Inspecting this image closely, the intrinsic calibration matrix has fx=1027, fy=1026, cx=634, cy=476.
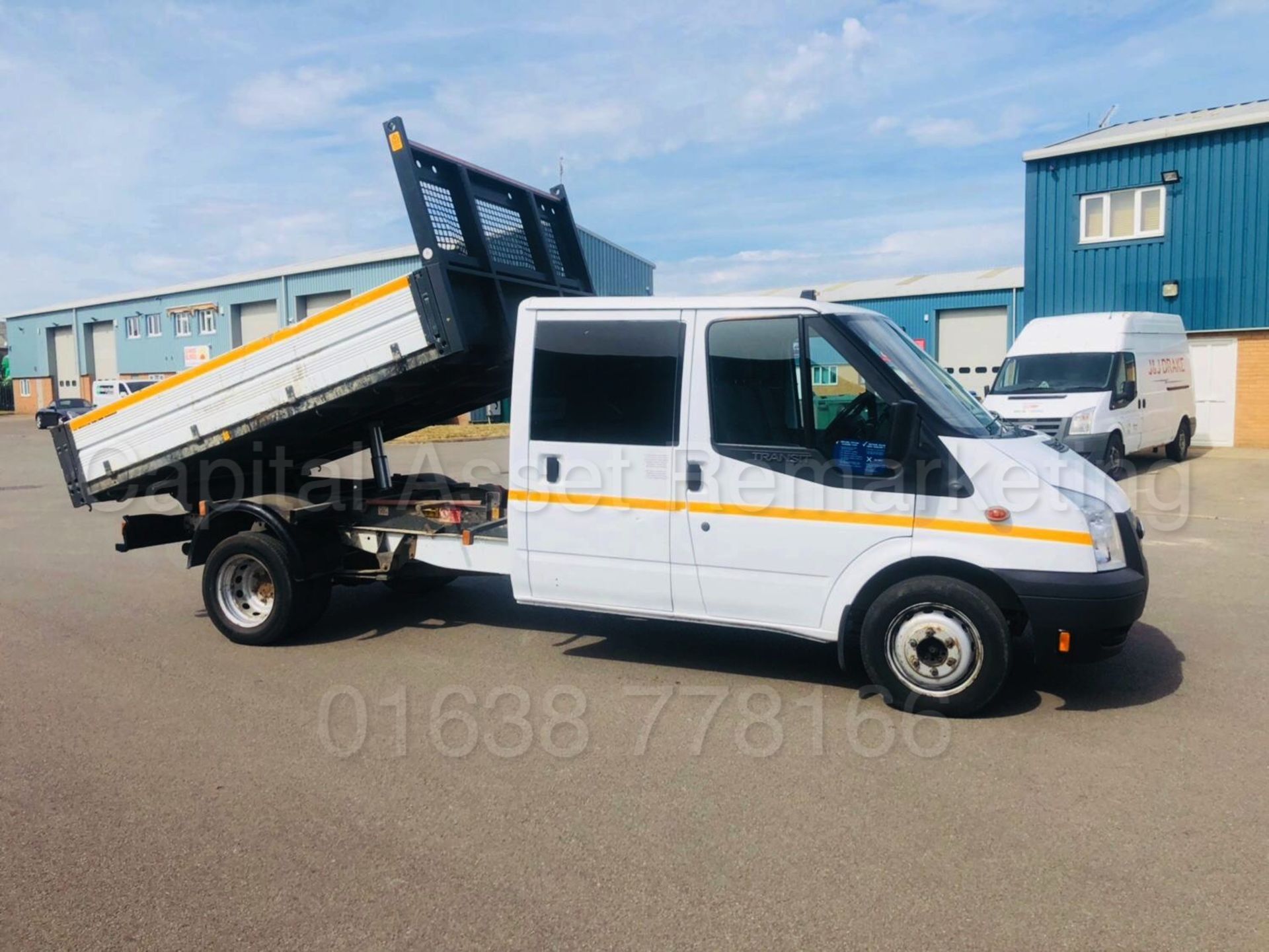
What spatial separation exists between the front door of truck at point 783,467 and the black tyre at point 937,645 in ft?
0.92

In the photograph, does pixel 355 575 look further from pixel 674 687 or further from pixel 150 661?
pixel 674 687

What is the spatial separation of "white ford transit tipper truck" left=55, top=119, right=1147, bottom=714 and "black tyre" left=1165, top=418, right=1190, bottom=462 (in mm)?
15041

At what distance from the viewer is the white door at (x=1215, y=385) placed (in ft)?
70.4

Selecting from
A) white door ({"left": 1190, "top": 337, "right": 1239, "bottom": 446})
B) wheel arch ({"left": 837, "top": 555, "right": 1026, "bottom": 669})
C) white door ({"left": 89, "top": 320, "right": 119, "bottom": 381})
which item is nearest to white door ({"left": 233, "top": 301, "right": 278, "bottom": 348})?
white door ({"left": 89, "top": 320, "right": 119, "bottom": 381})

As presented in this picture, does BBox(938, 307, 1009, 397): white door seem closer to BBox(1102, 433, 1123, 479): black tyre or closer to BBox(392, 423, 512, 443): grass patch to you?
BBox(392, 423, 512, 443): grass patch

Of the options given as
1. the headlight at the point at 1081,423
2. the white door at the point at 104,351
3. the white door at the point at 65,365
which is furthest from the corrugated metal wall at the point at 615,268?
the white door at the point at 65,365

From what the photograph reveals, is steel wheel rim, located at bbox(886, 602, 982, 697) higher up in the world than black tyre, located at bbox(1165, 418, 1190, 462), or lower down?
lower down

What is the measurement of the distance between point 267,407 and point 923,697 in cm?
440

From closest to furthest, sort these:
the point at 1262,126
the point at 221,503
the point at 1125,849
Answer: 1. the point at 1125,849
2. the point at 221,503
3. the point at 1262,126

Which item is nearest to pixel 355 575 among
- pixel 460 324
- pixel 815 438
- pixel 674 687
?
pixel 460 324

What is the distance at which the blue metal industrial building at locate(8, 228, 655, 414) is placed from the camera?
39.0 metres

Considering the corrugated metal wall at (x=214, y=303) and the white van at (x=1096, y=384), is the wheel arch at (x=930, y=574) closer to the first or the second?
the white van at (x=1096, y=384)

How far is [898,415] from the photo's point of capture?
16.6ft

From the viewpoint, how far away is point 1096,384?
16.0 m
